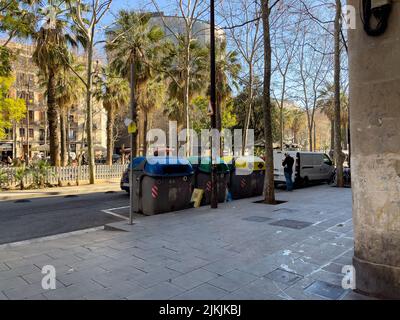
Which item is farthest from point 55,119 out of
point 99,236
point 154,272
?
point 154,272

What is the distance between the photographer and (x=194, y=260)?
497 centimetres

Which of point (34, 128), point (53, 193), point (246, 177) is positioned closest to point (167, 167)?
point (246, 177)

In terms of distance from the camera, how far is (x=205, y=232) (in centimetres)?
673

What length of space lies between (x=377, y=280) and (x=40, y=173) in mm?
15590

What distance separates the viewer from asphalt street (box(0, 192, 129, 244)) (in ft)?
24.4

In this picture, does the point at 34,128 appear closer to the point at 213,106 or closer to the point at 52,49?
the point at 52,49

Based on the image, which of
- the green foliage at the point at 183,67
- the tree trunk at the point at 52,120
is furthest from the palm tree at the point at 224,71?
the tree trunk at the point at 52,120

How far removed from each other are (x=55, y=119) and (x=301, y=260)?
1751 centimetres

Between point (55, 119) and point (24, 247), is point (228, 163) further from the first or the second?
point (55, 119)

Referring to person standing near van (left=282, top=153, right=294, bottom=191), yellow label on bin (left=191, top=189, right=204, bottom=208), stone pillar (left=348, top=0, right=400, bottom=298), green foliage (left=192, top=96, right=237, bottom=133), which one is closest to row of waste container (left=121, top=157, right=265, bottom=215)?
yellow label on bin (left=191, top=189, right=204, bottom=208)

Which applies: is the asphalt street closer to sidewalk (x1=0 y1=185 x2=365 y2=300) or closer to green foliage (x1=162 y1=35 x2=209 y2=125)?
sidewalk (x1=0 y1=185 x2=365 y2=300)

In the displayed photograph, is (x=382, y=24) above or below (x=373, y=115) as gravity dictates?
above

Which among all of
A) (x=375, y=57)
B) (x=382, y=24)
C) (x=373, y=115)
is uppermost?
(x=382, y=24)

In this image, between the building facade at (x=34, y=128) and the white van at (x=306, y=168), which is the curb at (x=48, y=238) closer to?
the white van at (x=306, y=168)
